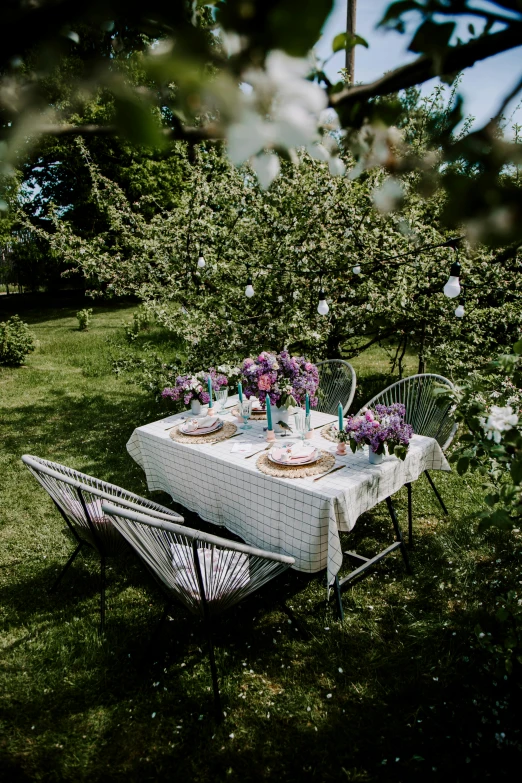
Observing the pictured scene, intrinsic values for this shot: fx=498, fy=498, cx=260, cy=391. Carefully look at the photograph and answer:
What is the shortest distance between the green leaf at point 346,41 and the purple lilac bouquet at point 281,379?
8.25 feet

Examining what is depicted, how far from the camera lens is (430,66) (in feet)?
2.60

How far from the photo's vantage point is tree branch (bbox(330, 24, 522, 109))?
2.38 ft

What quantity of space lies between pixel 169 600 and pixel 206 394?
Result: 5.65 ft

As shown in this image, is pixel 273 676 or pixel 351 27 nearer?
pixel 273 676

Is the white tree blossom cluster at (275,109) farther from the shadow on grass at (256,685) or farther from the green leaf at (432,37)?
the shadow on grass at (256,685)

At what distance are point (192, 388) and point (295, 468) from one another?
3.98 ft

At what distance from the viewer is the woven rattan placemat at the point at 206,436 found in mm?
3352

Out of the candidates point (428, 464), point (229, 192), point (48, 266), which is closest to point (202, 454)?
point (428, 464)

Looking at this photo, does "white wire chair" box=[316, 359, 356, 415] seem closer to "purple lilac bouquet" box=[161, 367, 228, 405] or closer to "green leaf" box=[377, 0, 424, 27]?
"purple lilac bouquet" box=[161, 367, 228, 405]

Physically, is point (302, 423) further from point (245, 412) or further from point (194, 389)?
point (194, 389)

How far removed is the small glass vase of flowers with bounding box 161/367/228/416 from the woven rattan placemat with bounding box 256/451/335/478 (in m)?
0.98

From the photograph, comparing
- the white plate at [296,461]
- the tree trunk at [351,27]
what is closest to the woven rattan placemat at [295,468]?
the white plate at [296,461]

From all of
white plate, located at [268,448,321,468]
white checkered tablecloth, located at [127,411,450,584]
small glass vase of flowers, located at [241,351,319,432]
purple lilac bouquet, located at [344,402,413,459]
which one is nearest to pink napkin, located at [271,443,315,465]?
white plate, located at [268,448,321,468]

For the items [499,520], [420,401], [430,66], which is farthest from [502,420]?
[420,401]
